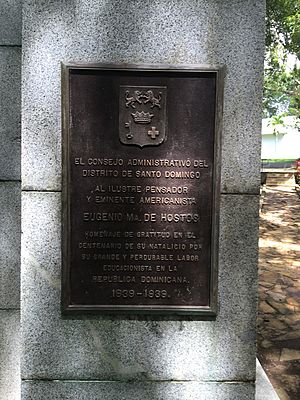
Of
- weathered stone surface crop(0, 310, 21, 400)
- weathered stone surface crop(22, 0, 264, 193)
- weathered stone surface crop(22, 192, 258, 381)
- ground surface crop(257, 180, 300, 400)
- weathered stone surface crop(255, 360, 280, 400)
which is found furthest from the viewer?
ground surface crop(257, 180, 300, 400)

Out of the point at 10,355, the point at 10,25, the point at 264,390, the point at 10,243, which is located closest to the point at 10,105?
the point at 10,25

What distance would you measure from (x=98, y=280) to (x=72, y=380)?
665mm

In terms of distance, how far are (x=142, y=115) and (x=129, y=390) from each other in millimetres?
1708

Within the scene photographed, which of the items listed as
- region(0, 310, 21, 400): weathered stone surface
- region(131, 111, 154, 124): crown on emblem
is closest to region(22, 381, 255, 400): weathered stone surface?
region(0, 310, 21, 400): weathered stone surface

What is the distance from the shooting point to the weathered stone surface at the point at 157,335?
285cm

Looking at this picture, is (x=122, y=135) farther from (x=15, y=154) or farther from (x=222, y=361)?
(x=222, y=361)

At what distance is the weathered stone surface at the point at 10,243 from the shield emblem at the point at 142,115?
3.59 feet

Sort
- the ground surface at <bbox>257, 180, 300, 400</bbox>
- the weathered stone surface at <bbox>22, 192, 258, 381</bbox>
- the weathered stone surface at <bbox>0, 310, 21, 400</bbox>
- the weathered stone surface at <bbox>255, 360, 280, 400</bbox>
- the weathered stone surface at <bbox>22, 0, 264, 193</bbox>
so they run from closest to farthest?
the weathered stone surface at <bbox>22, 0, 264, 193</bbox> < the weathered stone surface at <bbox>22, 192, 258, 381</bbox> < the weathered stone surface at <bbox>255, 360, 280, 400</bbox> < the weathered stone surface at <bbox>0, 310, 21, 400</bbox> < the ground surface at <bbox>257, 180, 300, 400</bbox>

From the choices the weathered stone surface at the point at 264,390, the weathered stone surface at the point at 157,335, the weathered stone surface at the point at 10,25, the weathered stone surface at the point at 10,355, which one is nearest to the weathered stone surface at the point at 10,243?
the weathered stone surface at the point at 10,355

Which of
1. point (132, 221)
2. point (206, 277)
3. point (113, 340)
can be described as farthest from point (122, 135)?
point (113, 340)

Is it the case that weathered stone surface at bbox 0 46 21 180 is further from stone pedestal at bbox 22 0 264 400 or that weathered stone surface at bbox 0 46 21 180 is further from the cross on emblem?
the cross on emblem

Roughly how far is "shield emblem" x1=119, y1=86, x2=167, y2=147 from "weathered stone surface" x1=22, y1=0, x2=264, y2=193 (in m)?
0.19

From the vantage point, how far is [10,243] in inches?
134

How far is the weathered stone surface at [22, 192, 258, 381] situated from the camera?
285 cm
